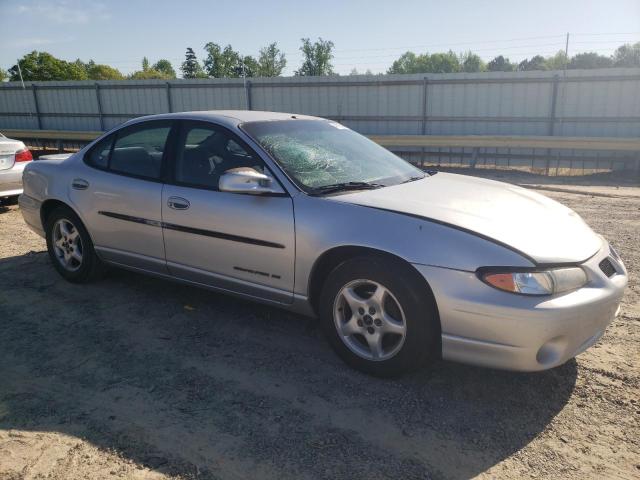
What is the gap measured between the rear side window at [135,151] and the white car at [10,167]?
4131mm

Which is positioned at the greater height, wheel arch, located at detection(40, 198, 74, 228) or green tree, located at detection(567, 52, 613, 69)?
green tree, located at detection(567, 52, 613, 69)

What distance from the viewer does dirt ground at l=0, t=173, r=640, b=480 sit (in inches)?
98.7

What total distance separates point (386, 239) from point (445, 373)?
0.98 metres

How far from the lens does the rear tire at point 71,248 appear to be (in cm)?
477

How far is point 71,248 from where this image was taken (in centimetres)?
491

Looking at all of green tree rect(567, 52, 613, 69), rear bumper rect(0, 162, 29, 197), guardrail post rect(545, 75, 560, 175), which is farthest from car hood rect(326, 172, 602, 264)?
green tree rect(567, 52, 613, 69)

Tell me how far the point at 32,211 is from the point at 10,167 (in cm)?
351

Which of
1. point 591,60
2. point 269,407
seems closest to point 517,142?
point 269,407

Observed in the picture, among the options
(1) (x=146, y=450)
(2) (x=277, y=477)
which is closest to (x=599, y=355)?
(2) (x=277, y=477)

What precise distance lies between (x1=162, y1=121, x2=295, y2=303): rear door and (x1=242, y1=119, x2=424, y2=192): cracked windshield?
0.18 m

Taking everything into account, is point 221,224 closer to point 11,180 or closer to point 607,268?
point 607,268

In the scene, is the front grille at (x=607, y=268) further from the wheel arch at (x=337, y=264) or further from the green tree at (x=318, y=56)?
the green tree at (x=318, y=56)

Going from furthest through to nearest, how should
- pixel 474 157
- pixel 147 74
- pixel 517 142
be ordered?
pixel 147 74 < pixel 474 157 < pixel 517 142

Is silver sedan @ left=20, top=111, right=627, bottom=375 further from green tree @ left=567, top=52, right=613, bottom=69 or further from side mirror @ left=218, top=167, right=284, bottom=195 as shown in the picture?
green tree @ left=567, top=52, right=613, bottom=69
